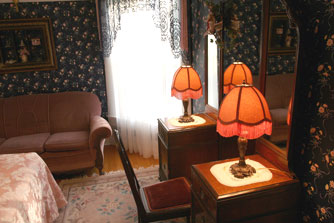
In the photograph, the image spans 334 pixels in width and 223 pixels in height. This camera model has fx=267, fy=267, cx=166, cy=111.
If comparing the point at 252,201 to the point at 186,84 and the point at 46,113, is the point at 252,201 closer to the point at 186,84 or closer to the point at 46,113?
the point at 186,84

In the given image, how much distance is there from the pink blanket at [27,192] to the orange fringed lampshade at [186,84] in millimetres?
1476

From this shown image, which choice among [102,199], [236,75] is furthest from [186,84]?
[102,199]

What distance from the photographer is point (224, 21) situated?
7.75ft

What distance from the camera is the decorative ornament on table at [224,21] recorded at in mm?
2250

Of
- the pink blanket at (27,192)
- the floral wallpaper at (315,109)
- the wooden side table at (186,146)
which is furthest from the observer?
the wooden side table at (186,146)

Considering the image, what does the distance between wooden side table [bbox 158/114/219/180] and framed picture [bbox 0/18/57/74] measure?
2.44 m

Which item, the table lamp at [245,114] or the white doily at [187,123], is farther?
the white doily at [187,123]

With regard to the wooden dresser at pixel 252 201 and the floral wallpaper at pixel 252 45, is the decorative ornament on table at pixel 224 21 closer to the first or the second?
the floral wallpaper at pixel 252 45

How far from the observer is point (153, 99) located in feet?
12.8

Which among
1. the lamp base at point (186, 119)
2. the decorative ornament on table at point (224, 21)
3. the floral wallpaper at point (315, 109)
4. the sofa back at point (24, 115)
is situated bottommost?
the sofa back at point (24, 115)

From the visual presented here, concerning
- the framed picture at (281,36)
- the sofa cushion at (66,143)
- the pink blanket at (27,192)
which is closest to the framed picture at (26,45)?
the sofa cushion at (66,143)

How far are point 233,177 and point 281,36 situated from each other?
0.92 metres

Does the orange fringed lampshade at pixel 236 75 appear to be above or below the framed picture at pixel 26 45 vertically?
below

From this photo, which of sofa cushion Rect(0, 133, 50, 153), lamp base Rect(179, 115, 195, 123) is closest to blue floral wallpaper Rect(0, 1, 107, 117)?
sofa cushion Rect(0, 133, 50, 153)
